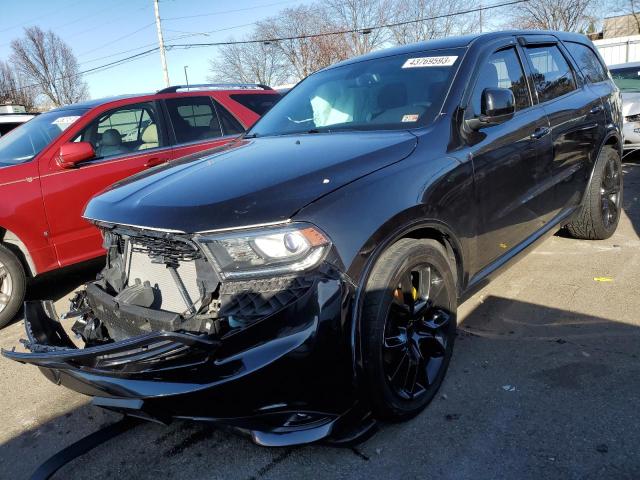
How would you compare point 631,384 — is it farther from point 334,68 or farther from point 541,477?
point 334,68

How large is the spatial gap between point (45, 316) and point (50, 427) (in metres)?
0.67

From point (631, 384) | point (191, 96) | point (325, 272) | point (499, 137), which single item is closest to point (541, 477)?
point (631, 384)

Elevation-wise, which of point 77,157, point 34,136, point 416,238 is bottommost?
point 416,238

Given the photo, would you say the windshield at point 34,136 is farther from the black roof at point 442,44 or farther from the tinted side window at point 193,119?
→ the black roof at point 442,44

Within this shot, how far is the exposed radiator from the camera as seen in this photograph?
231 cm

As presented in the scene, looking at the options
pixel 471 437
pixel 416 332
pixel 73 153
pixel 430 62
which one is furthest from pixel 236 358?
pixel 73 153

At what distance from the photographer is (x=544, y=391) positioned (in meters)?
2.84

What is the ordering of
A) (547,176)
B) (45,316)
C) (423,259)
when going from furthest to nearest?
1. (547,176)
2. (45,316)
3. (423,259)

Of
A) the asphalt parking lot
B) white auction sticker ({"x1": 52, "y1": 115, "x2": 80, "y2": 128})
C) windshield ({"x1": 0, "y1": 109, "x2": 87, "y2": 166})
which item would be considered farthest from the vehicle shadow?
white auction sticker ({"x1": 52, "y1": 115, "x2": 80, "y2": 128})

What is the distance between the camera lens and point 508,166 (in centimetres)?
325

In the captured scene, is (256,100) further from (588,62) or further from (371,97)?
(588,62)

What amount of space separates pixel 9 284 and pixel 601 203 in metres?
5.03

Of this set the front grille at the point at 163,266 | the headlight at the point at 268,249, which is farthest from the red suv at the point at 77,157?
the headlight at the point at 268,249

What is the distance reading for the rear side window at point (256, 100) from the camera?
20.0ft
